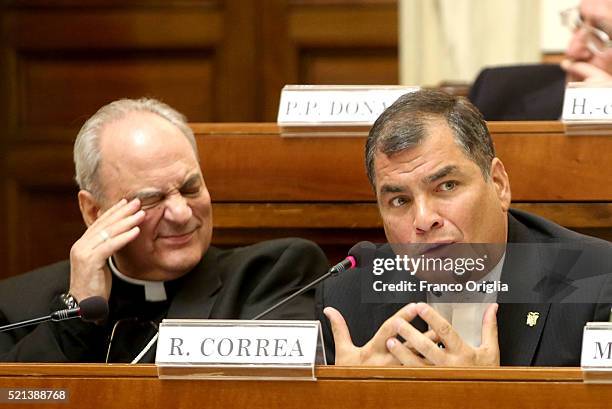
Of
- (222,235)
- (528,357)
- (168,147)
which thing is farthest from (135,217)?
(528,357)

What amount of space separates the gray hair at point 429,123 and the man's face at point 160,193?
0.51 m

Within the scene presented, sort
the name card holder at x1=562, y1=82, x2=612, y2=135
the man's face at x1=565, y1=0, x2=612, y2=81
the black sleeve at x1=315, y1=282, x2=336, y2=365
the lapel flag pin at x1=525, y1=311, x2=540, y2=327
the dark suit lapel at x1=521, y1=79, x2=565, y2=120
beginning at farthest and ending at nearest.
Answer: the dark suit lapel at x1=521, y1=79, x2=565, y2=120, the man's face at x1=565, y1=0, x2=612, y2=81, the name card holder at x1=562, y1=82, x2=612, y2=135, the black sleeve at x1=315, y1=282, x2=336, y2=365, the lapel flag pin at x1=525, y1=311, x2=540, y2=327

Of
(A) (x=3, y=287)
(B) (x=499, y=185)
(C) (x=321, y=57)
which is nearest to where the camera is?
(B) (x=499, y=185)

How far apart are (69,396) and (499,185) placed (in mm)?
854

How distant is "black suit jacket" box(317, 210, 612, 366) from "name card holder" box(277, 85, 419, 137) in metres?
0.48

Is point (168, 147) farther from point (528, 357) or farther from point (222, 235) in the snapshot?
point (528, 357)

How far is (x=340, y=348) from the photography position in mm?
2008

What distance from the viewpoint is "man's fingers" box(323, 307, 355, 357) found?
79.0 inches

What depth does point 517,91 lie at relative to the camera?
335 centimetres

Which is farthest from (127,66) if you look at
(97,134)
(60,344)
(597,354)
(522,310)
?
(597,354)

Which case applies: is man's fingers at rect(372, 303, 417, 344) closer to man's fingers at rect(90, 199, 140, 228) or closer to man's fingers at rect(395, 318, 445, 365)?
man's fingers at rect(395, 318, 445, 365)

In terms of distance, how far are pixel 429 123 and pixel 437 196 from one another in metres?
0.13

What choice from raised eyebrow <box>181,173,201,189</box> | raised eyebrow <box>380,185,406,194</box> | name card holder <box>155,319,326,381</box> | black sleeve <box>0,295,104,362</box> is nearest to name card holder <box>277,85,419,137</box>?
raised eyebrow <box>181,173,201,189</box>

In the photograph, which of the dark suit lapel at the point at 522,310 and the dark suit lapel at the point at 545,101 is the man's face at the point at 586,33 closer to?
the dark suit lapel at the point at 545,101
